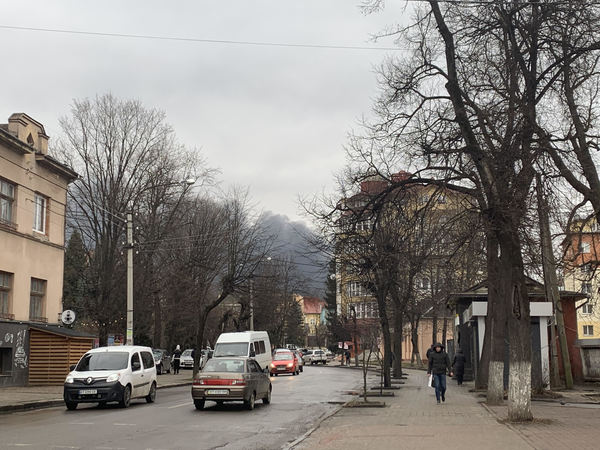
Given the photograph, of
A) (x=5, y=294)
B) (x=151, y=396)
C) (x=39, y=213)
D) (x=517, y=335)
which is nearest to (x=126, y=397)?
(x=151, y=396)

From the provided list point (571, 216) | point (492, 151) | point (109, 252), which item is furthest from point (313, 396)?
point (109, 252)

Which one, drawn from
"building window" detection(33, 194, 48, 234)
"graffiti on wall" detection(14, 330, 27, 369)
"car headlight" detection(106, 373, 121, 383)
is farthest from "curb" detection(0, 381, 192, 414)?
"building window" detection(33, 194, 48, 234)

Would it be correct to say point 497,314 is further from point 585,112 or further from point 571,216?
point 585,112

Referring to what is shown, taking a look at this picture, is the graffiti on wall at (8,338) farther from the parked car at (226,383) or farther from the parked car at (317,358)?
the parked car at (317,358)

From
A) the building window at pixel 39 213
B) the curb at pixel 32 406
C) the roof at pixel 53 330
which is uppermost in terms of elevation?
the building window at pixel 39 213

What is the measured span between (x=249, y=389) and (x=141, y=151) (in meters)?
29.6

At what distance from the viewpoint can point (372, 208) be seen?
19.1 m

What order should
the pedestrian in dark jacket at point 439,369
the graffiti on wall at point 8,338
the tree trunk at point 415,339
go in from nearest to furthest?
1. the pedestrian in dark jacket at point 439,369
2. the graffiti on wall at point 8,338
3. the tree trunk at point 415,339

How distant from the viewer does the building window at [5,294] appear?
2680cm

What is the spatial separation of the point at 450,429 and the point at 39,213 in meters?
22.1

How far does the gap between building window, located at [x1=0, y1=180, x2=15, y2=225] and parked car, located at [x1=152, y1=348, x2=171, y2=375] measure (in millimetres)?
19658

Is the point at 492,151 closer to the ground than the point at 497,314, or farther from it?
farther from it

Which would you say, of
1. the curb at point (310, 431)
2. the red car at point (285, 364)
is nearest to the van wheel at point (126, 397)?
the curb at point (310, 431)

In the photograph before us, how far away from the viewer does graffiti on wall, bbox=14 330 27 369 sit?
88.7 ft
